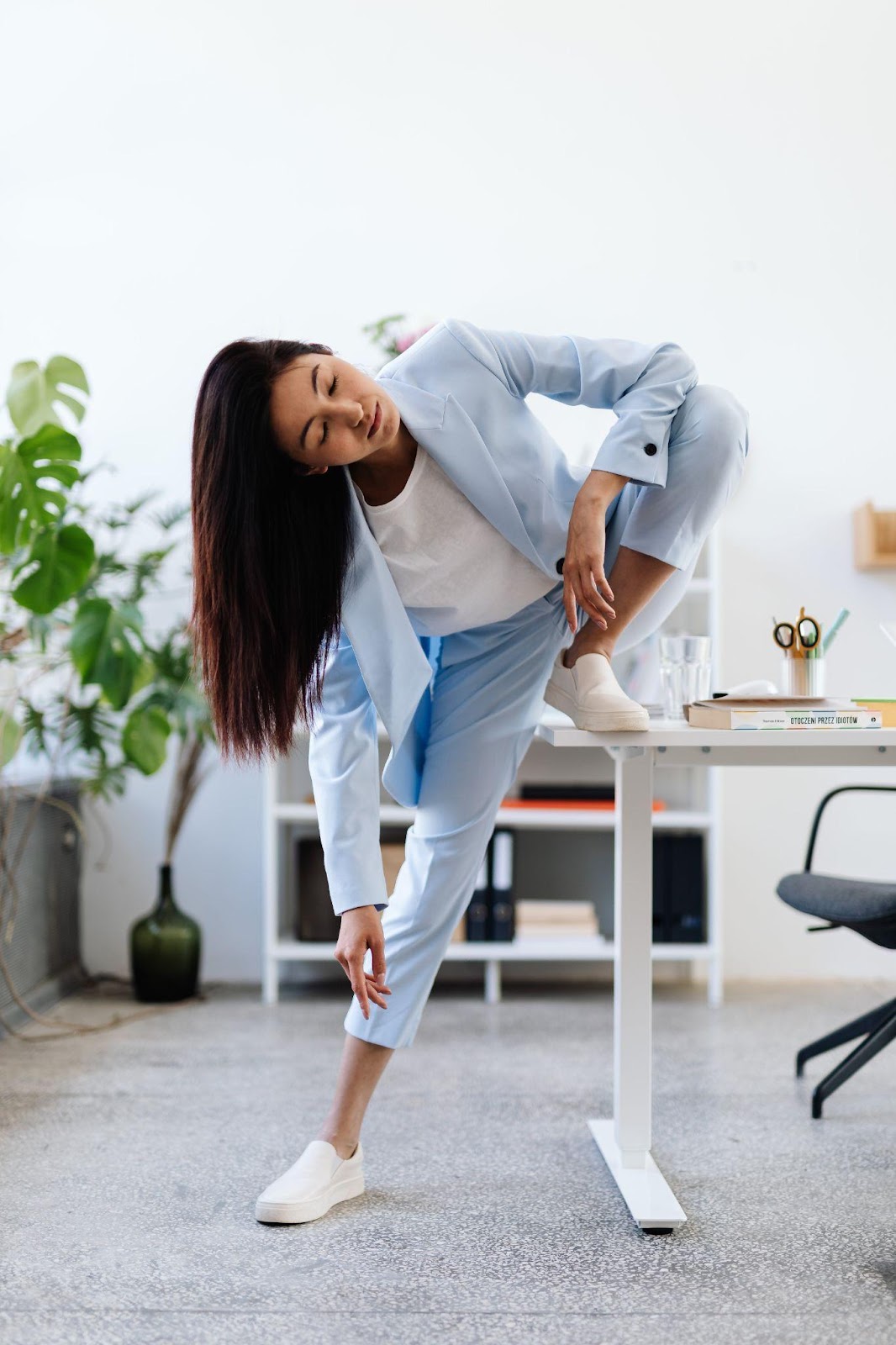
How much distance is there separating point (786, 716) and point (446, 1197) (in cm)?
78

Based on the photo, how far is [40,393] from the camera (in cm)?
249

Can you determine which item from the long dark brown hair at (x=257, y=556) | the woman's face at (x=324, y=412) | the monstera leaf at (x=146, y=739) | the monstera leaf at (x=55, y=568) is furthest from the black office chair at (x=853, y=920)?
the monstera leaf at (x=55, y=568)

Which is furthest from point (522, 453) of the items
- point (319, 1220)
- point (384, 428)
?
point (319, 1220)

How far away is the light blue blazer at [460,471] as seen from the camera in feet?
4.87

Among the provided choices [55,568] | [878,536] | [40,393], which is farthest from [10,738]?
[878,536]

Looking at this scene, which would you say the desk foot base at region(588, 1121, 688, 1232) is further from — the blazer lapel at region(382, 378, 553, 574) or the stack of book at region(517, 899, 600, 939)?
the stack of book at region(517, 899, 600, 939)

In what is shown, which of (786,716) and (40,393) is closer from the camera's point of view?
(786,716)

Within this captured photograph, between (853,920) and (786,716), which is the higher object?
(786,716)

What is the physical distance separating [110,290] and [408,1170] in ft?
7.87

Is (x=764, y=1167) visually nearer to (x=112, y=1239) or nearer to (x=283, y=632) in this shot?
(x=112, y=1239)

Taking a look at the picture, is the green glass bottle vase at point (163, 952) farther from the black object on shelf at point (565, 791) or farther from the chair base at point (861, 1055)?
the chair base at point (861, 1055)

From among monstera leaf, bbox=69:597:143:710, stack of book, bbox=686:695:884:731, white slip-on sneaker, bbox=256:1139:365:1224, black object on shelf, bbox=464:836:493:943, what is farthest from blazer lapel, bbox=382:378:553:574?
black object on shelf, bbox=464:836:493:943

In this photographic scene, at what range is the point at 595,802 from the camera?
2.95 metres

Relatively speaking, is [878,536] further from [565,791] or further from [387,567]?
[387,567]
